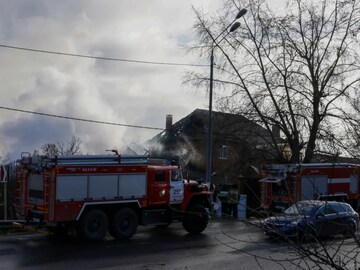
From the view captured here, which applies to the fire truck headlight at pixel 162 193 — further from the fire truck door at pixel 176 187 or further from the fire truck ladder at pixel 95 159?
the fire truck ladder at pixel 95 159

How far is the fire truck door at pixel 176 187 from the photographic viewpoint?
1841 cm

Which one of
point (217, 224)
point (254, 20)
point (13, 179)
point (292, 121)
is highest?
point (254, 20)

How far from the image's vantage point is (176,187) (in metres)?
18.6

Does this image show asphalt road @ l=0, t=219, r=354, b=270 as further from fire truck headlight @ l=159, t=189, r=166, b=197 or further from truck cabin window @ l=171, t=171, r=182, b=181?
truck cabin window @ l=171, t=171, r=182, b=181

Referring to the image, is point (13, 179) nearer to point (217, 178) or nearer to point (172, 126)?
point (217, 178)

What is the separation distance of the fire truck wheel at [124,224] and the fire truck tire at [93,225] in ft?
1.15

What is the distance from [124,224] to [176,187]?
2427 mm

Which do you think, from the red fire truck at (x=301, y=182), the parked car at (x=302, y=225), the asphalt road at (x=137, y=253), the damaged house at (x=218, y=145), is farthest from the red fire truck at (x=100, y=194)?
the parked car at (x=302, y=225)

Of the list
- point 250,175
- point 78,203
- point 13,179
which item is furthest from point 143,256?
point 250,175

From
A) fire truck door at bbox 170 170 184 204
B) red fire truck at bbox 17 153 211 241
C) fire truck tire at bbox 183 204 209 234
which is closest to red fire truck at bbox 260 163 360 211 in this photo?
fire truck tire at bbox 183 204 209 234

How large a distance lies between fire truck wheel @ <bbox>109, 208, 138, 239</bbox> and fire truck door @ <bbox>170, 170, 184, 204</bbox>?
5.79ft

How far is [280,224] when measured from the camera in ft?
14.5

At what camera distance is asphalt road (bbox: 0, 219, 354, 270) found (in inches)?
481

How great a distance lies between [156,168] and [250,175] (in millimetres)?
17458
